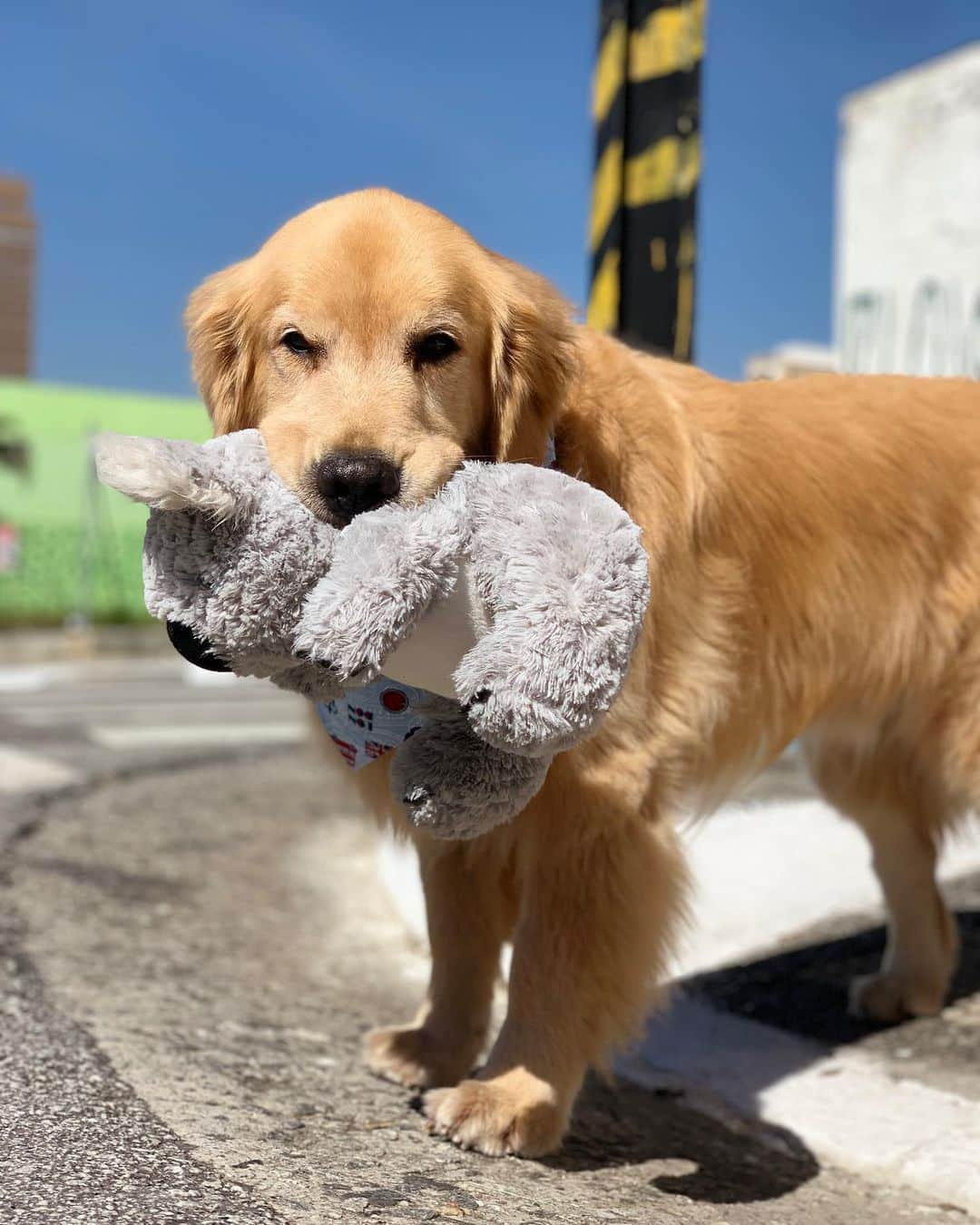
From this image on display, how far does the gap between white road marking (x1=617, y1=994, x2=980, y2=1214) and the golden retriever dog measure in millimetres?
428

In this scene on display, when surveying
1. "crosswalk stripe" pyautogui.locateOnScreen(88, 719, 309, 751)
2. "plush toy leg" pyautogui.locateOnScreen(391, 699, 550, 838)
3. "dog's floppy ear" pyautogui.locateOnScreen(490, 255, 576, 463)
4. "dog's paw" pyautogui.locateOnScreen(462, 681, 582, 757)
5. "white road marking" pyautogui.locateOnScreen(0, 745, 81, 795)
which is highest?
"dog's floppy ear" pyautogui.locateOnScreen(490, 255, 576, 463)

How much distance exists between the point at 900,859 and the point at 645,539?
1.60m

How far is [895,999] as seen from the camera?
354 cm

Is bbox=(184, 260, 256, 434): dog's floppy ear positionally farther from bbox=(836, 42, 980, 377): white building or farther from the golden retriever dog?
bbox=(836, 42, 980, 377): white building

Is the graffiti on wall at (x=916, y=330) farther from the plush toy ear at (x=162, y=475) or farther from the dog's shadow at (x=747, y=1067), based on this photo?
the plush toy ear at (x=162, y=475)

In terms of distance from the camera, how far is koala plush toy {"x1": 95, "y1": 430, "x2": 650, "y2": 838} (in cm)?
181

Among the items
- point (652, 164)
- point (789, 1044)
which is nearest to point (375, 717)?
point (789, 1044)

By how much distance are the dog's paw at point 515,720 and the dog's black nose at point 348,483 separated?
0.37m

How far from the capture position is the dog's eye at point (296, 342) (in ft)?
7.68

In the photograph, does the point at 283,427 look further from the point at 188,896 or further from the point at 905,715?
the point at 188,896

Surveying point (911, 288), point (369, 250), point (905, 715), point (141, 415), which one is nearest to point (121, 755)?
point (905, 715)

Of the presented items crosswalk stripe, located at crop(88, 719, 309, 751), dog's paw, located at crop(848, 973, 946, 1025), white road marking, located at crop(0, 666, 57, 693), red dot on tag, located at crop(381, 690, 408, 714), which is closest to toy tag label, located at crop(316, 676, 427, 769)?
red dot on tag, located at crop(381, 690, 408, 714)

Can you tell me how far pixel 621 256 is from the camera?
466 centimetres

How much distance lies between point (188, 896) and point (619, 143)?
302 cm
